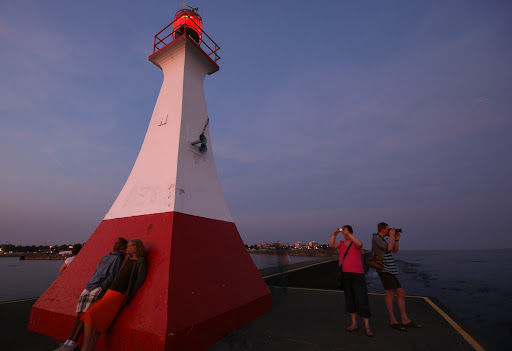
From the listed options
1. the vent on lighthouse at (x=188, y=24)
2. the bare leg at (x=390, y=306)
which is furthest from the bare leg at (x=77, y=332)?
the vent on lighthouse at (x=188, y=24)

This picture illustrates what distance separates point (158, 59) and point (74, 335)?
239 inches

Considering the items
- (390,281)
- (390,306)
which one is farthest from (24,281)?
(390,281)

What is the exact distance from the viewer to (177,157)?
15.5 feet

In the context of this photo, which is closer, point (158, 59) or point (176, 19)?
point (158, 59)

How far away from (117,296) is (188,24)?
6729mm

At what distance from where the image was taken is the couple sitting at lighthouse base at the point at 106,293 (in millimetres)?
3137

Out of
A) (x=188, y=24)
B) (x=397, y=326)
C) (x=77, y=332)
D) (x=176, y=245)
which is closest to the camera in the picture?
(x=77, y=332)

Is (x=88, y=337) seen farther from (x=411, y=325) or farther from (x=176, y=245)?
(x=411, y=325)

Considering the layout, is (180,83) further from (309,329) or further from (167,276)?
(309,329)

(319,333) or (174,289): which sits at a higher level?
(174,289)

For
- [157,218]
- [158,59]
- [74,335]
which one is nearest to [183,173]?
[157,218]

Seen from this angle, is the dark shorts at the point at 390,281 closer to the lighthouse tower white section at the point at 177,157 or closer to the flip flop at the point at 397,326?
the flip flop at the point at 397,326

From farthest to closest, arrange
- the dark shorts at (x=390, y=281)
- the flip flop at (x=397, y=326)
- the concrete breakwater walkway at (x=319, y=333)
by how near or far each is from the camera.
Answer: the dark shorts at (x=390, y=281), the flip flop at (x=397, y=326), the concrete breakwater walkway at (x=319, y=333)

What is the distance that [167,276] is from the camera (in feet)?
11.5
